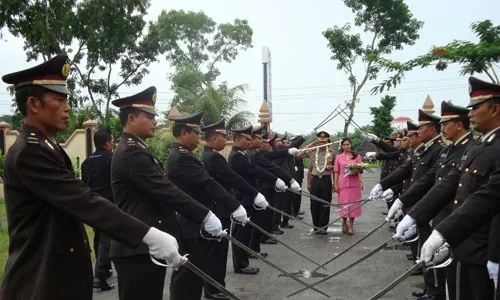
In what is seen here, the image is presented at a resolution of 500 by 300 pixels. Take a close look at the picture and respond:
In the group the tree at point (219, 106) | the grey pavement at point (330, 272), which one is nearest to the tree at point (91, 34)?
the tree at point (219, 106)

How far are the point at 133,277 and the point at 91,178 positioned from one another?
130 inches

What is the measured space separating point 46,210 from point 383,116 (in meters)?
24.7

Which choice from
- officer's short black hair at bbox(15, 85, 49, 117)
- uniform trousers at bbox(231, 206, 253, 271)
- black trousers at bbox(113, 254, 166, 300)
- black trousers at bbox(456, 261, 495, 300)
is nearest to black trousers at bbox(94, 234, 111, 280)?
uniform trousers at bbox(231, 206, 253, 271)

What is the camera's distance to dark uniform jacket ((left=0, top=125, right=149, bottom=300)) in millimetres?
2613

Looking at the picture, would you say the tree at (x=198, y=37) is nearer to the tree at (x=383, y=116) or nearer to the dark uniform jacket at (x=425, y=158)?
the tree at (x=383, y=116)

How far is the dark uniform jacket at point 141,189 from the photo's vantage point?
12.8 ft

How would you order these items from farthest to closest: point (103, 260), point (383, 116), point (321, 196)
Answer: point (383, 116) → point (321, 196) → point (103, 260)

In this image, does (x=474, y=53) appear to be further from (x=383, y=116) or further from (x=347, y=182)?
(x=383, y=116)

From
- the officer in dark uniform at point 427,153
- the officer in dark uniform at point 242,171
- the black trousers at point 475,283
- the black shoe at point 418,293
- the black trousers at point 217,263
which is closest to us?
the black trousers at point 475,283

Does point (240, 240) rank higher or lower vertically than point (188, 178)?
lower

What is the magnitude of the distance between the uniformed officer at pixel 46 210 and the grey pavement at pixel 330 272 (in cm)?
376

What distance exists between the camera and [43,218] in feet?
8.85

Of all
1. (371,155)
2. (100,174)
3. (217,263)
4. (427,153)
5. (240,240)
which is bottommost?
(240,240)

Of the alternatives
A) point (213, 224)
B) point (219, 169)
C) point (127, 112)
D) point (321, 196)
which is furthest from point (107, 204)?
point (321, 196)
